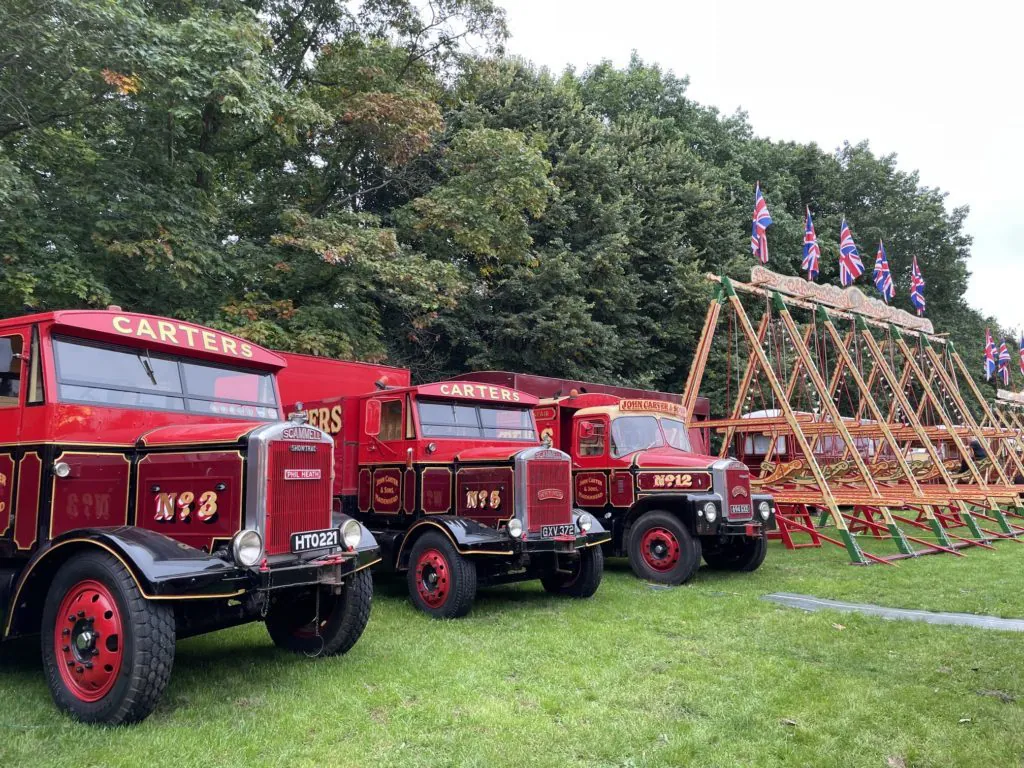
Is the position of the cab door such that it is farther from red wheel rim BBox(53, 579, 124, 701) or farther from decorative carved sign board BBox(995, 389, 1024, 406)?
decorative carved sign board BBox(995, 389, 1024, 406)

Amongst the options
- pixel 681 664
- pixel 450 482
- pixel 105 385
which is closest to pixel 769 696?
pixel 681 664

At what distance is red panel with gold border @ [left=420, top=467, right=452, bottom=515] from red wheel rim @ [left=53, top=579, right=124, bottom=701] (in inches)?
178

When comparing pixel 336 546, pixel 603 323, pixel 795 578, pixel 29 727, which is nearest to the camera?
pixel 29 727

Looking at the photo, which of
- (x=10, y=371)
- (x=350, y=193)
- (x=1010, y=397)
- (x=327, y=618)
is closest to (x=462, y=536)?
(x=327, y=618)

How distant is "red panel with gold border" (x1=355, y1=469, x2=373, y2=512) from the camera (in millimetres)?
9672

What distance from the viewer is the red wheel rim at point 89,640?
15.3ft

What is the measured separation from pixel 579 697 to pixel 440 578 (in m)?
3.03

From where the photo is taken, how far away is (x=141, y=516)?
5590mm

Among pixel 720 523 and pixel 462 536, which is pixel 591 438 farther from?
pixel 462 536

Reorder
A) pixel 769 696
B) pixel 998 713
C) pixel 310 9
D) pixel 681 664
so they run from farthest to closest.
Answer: pixel 310 9, pixel 681 664, pixel 769 696, pixel 998 713

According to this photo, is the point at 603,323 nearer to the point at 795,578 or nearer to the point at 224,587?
the point at 795,578

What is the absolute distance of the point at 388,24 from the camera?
17750mm

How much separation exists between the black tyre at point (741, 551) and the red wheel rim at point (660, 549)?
3.24 feet

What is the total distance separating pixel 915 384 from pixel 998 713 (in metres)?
29.9
